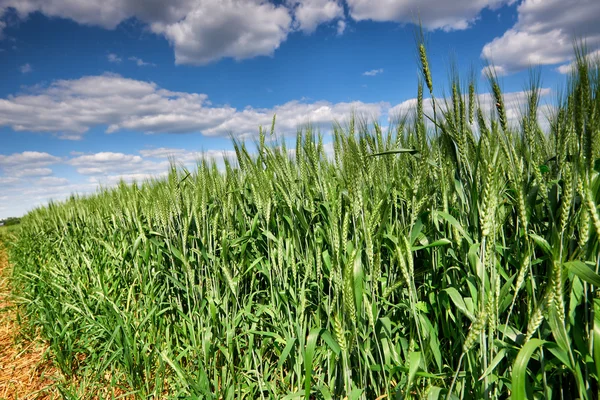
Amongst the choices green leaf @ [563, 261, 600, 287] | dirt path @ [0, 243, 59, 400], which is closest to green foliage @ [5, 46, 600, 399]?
green leaf @ [563, 261, 600, 287]

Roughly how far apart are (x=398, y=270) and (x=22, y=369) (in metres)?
3.12

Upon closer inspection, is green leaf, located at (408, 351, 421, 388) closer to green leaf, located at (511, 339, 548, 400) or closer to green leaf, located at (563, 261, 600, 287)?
green leaf, located at (511, 339, 548, 400)

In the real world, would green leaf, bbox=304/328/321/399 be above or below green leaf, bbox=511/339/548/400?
below

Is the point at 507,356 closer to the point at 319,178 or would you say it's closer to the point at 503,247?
the point at 503,247

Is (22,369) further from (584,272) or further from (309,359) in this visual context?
(584,272)

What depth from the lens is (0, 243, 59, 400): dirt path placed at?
246 cm

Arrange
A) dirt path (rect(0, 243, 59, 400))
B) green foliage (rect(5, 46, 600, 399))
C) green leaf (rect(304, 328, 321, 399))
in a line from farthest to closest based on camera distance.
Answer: dirt path (rect(0, 243, 59, 400))
green leaf (rect(304, 328, 321, 399))
green foliage (rect(5, 46, 600, 399))

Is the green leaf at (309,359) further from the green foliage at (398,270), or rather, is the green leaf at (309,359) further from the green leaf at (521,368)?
the green leaf at (521,368)

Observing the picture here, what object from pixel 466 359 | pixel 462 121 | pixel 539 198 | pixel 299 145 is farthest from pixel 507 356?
pixel 299 145

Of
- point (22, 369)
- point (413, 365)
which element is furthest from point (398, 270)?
point (22, 369)

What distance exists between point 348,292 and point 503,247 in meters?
0.73

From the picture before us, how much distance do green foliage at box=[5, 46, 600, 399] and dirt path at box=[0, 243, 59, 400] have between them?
8.9 inches

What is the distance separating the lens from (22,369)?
283 cm

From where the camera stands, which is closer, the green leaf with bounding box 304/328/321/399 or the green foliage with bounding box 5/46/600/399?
the green foliage with bounding box 5/46/600/399
